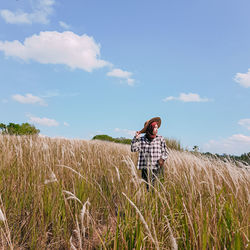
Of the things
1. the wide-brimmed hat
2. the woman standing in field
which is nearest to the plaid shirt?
the woman standing in field

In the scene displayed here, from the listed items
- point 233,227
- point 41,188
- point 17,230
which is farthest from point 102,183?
point 233,227

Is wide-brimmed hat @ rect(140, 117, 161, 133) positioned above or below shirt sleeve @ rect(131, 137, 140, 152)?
above

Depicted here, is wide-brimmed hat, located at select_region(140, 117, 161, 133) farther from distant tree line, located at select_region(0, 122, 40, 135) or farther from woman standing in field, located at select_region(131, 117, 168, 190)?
distant tree line, located at select_region(0, 122, 40, 135)

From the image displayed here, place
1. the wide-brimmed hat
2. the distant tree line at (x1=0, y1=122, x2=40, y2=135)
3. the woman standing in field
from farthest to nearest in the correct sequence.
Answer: the distant tree line at (x1=0, y1=122, x2=40, y2=135), the wide-brimmed hat, the woman standing in field

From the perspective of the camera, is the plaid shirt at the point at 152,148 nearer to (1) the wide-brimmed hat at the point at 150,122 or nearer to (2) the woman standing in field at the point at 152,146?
(2) the woman standing in field at the point at 152,146

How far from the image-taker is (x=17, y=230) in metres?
2.36

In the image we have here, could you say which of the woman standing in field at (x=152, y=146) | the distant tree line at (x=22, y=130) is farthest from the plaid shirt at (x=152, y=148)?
the distant tree line at (x=22, y=130)

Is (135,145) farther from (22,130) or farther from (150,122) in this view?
(22,130)

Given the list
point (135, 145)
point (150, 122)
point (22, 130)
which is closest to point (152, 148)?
point (135, 145)

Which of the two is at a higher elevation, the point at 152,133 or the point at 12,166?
the point at 152,133

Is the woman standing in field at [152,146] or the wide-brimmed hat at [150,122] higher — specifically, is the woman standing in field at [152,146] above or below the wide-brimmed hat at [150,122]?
below

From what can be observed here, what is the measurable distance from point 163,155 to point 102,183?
153cm

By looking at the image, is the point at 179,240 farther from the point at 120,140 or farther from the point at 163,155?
the point at 120,140

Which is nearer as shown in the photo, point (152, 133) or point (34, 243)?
point (34, 243)
